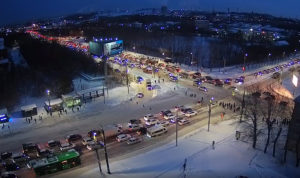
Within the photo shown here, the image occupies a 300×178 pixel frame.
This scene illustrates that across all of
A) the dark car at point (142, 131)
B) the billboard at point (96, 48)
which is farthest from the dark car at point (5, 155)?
the billboard at point (96, 48)

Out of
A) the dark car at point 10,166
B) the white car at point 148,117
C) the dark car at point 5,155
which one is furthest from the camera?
the white car at point 148,117

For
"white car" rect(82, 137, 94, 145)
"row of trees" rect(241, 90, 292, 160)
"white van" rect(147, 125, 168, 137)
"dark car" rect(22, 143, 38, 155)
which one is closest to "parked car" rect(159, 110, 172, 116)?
"white van" rect(147, 125, 168, 137)

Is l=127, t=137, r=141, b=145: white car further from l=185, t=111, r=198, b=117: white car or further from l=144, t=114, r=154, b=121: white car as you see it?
l=185, t=111, r=198, b=117: white car

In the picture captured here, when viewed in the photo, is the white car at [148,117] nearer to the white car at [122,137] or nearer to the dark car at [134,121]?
the dark car at [134,121]

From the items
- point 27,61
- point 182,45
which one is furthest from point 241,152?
point 182,45

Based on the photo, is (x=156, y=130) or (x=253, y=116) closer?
(x=156, y=130)

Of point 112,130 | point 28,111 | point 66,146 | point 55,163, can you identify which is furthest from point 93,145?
point 28,111

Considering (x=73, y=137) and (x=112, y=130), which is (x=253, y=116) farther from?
(x=73, y=137)
